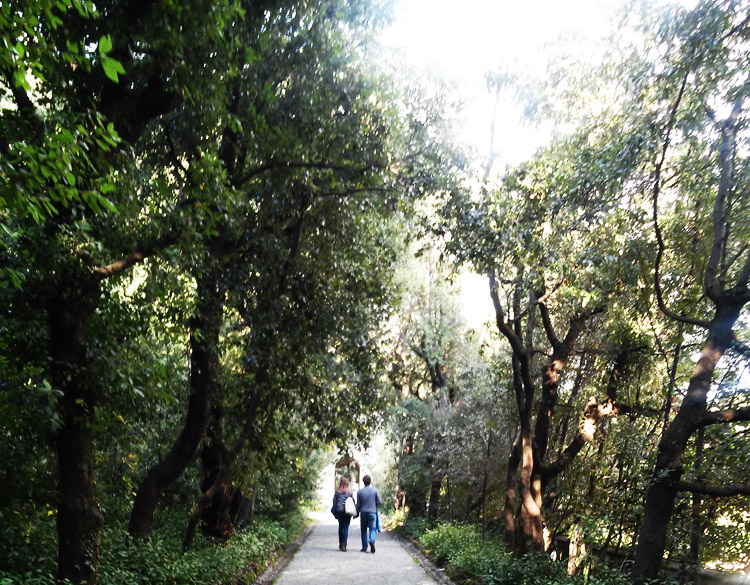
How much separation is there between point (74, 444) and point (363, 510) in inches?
379

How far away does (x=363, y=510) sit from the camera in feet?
45.7

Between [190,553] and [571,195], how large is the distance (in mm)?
7548

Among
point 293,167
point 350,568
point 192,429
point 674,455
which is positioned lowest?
point 350,568

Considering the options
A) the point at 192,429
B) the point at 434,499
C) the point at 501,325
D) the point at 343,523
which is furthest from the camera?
the point at 434,499

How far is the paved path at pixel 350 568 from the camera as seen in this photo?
973cm

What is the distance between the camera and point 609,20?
8.93 meters

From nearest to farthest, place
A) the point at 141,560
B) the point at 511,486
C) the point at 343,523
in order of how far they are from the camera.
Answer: the point at 141,560
the point at 511,486
the point at 343,523

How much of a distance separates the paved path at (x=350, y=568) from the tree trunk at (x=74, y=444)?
459cm

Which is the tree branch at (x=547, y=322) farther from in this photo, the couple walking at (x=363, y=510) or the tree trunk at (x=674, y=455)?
the couple walking at (x=363, y=510)

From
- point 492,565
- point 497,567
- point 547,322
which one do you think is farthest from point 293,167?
point 492,565

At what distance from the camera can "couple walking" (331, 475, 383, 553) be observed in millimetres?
13883

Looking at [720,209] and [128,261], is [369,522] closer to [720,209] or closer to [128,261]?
[128,261]

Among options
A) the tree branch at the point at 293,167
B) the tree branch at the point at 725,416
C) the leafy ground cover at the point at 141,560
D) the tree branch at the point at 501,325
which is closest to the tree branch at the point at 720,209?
the tree branch at the point at 725,416

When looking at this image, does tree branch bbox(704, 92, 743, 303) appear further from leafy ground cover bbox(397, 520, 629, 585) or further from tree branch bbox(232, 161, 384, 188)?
tree branch bbox(232, 161, 384, 188)
